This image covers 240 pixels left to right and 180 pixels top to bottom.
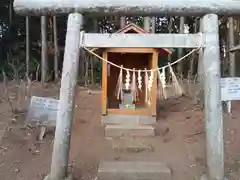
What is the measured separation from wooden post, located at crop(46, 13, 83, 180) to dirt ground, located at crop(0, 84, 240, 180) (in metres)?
0.57

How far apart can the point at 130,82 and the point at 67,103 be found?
3510 mm

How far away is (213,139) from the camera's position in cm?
386

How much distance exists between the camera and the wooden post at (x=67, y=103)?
3.90 meters

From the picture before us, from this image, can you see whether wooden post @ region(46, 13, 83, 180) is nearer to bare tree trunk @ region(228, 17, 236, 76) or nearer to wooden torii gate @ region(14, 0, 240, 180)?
wooden torii gate @ region(14, 0, 240, 180)

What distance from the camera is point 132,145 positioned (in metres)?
5.42

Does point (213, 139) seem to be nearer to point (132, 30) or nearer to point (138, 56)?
point (132, 30)

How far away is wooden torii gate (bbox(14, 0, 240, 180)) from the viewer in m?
3.91

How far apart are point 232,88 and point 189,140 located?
1173 mm

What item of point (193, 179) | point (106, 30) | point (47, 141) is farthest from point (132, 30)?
point (106, 30)

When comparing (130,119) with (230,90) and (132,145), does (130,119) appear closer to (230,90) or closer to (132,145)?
(132,145)

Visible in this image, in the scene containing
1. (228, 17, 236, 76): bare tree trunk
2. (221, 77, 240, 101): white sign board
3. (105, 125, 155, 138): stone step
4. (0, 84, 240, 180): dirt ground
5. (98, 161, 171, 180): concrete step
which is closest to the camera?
(98, 161, 171, 180): concrete step

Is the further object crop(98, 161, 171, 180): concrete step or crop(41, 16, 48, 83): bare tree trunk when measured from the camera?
crop(41, 16, 48, 83): bare tree trunk

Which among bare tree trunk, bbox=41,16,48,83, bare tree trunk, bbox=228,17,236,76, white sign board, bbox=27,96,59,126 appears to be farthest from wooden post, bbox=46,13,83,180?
bare tree trunk, bbox=41,16,48,83

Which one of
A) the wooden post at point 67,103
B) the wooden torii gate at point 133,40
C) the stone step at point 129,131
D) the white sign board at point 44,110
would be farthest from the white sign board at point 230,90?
the white sign board at point 44,110
